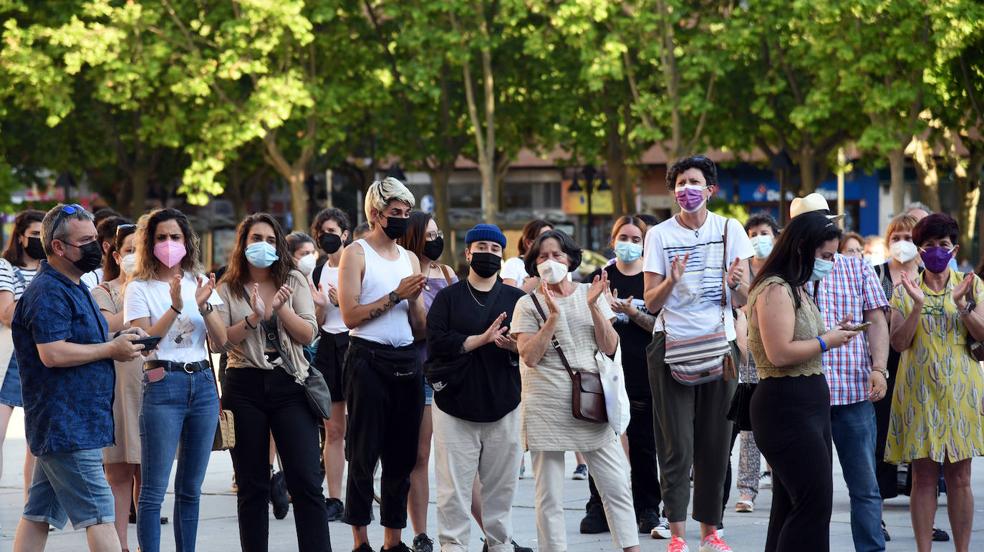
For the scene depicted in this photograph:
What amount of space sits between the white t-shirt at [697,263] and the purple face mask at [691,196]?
0.13m

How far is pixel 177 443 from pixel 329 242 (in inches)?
127

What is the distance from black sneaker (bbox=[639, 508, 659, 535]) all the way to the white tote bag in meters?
1.69

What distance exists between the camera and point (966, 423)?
25.5 feet

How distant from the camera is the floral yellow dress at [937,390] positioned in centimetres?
773

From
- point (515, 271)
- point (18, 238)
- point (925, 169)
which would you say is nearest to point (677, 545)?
point (515, 271)

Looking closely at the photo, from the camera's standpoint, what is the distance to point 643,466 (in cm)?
938

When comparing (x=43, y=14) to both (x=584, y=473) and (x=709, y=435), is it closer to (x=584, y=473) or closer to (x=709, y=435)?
(x=584, y=473)

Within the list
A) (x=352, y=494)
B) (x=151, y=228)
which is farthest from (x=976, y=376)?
(x=151, y=228)

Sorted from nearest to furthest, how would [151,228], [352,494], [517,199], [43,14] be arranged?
[151,228] → [352,494] → [43,14] → [517,199]

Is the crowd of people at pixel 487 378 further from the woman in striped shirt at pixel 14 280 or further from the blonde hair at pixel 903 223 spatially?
the blonde hair at pixel 903 223

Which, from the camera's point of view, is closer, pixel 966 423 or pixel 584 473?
pixel 966 423

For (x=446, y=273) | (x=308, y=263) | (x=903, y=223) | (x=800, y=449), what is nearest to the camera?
(x=800, y=449)

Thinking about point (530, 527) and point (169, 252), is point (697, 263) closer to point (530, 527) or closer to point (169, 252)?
point (530, 527)

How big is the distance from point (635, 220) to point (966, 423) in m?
2.58
